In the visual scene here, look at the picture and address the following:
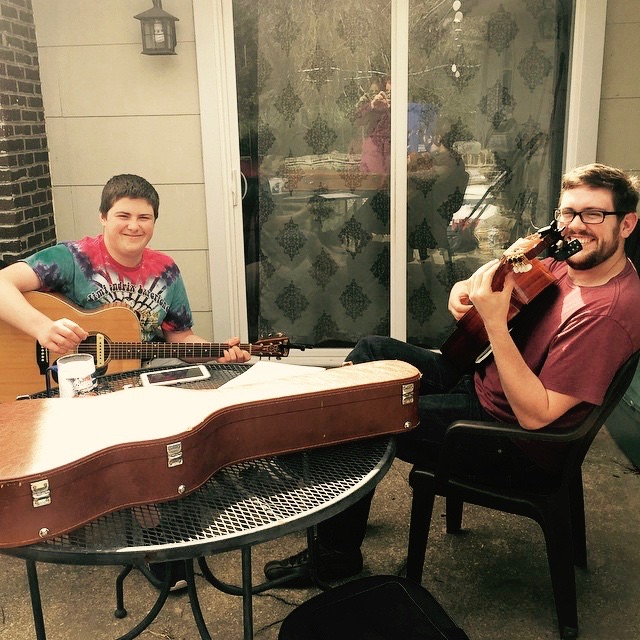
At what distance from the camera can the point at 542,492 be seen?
187cm

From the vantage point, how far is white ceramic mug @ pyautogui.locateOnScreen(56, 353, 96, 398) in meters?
1.70

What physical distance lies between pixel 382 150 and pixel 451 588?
2.48 m

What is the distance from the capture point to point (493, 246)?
13.3 ft

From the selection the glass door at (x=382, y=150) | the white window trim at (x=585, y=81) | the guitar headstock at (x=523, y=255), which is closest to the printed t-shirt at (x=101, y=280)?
the guitar headstock at (x=523, y=255)

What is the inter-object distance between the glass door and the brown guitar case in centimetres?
239

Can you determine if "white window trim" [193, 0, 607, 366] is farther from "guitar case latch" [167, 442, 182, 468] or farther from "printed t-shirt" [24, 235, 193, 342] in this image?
"guitar case latch" [167, 442, 182, 468]

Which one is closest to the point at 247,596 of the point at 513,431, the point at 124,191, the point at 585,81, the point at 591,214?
the point at 513,431

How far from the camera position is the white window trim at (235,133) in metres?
3.61

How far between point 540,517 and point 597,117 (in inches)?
99.0

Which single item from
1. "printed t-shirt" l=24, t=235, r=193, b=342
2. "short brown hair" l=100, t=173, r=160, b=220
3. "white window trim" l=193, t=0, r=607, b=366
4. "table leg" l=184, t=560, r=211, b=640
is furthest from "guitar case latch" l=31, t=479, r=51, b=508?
"white window trim" l=193, t=0, r=607, b=366

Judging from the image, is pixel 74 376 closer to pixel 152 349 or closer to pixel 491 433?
pixel 152 349

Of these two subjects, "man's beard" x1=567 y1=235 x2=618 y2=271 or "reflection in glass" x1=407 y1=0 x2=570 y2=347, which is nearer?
"man's beard" x1=567 y1=235 x2=618 y2=271

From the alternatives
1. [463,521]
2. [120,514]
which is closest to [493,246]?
[463,521]

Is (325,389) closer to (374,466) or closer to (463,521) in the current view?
(374,466)
